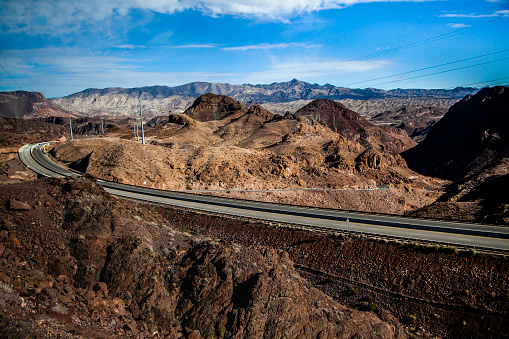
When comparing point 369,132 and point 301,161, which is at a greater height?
point 369,132

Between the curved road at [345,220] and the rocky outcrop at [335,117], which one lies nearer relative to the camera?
the curved road at [345,220]

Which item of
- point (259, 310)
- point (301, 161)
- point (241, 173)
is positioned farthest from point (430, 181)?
point (259, 310)

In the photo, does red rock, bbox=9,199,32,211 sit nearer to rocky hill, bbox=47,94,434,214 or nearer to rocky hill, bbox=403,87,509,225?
rocky hill, bbox=47,94,434,214

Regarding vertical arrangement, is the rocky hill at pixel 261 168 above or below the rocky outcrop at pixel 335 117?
below

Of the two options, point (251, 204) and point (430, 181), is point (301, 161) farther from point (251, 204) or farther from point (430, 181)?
Result: point (430, 181)

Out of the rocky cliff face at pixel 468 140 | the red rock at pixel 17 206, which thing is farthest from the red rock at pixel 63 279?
the rocky cliff face at pixel 468 140

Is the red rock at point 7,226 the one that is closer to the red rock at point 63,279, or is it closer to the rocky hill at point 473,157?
the red rock at point 63,279
